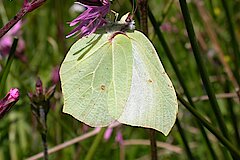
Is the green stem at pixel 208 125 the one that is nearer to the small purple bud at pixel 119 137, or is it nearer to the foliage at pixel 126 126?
the foliage at pixel 126 126

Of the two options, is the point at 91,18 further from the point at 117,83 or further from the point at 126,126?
the point at 126,126

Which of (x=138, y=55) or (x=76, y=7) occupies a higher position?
(x=138, y=55)

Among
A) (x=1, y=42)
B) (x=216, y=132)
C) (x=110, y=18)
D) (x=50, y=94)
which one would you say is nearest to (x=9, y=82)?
(x=1, y=42)

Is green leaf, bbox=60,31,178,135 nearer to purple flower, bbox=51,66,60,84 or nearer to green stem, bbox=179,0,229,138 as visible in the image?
green stem, bbox=179,0,229,138

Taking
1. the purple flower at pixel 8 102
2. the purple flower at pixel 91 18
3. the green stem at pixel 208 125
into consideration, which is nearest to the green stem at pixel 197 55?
the green stem at pixel 208 125

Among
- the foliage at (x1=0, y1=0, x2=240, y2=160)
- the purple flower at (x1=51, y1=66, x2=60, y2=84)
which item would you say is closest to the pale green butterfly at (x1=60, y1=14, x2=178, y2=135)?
the foliage at (x1=0, y1=0, x2=240, y2=160)

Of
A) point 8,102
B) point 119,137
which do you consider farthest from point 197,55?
point 119,137

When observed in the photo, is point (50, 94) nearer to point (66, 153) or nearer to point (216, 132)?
point (216, 132)
